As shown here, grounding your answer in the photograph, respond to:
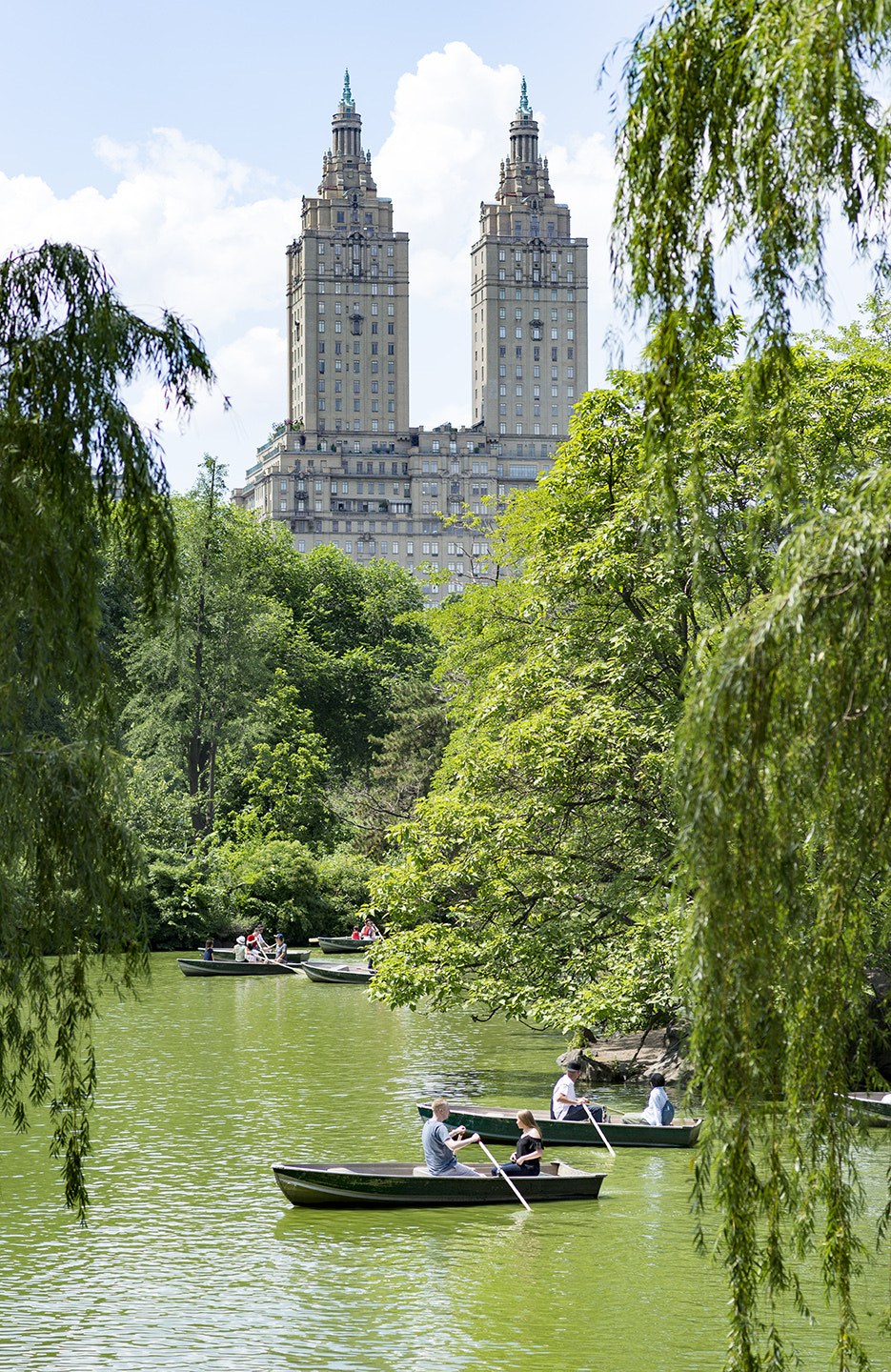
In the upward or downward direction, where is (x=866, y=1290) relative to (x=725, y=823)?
downward

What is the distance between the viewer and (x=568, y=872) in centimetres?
2066

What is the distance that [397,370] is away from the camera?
15738 centimetres

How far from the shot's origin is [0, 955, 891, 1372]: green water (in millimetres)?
11602

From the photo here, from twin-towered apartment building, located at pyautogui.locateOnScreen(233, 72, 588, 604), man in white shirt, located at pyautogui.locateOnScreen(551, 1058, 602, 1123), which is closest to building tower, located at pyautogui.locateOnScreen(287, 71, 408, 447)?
twin-towered apartment building, located at pyautogui.locateOnScreen(233, 72, 588, 604)

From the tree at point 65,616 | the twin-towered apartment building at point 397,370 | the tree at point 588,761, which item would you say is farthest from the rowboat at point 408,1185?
the twin-towered apartment building at point 397,370

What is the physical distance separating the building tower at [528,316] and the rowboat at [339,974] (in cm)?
12260

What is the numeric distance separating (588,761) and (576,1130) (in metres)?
4.80

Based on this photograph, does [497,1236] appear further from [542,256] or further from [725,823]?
[542,256]

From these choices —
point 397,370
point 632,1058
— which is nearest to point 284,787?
point 632,1058

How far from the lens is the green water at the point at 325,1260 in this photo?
11602mm

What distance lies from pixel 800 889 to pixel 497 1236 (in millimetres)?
10250

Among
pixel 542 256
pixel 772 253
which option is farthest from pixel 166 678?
pixel 542 256

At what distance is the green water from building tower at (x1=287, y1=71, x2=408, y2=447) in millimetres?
137743

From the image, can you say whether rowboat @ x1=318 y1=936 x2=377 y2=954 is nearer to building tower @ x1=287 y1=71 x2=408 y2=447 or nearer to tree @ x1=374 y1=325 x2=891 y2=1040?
tree @ x1=374 y1=325 x2=891 y2=1040
